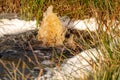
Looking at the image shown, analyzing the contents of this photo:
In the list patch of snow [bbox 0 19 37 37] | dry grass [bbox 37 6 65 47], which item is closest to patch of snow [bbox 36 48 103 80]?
dry grass [bbox 37 6 65 47]

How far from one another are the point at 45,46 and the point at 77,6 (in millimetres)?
1034

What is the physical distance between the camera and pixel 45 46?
4691mm

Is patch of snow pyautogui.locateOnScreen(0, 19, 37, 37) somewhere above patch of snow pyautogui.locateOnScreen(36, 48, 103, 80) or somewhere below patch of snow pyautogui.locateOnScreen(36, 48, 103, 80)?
above

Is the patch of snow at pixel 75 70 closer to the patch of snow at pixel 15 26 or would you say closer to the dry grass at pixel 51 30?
the dry grass at pixel 51 30

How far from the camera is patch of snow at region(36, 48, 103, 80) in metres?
3.33

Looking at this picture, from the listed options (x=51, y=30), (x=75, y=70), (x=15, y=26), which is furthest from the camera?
(x=15, y=26)

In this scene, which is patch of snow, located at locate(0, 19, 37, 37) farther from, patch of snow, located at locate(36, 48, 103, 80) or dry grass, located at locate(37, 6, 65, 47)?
patch of snow, located at locate(36, 48, 103, 80)

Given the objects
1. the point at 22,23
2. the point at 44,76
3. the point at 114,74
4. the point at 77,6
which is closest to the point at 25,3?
the point at 22,23

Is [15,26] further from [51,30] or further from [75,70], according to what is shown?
[75,70]

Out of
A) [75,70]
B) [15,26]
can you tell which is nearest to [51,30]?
[15,26]

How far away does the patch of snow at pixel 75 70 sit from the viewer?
333 centimetres

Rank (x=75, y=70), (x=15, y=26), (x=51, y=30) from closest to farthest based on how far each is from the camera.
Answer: (x=75, y=70) < (x=51, y=30) < (x=15, y=26)

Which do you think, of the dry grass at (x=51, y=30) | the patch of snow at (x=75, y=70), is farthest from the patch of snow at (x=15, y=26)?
the patch of snow at (x=75, y=70)

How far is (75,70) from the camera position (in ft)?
11.4
